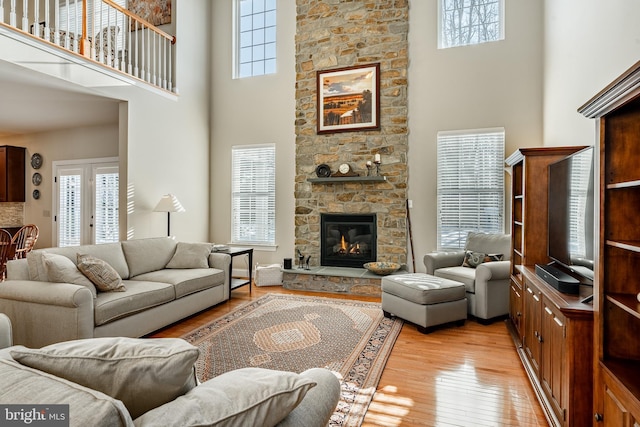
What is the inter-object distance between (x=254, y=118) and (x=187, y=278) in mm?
3405

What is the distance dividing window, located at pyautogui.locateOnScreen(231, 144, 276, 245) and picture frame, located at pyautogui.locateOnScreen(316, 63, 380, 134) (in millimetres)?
1133

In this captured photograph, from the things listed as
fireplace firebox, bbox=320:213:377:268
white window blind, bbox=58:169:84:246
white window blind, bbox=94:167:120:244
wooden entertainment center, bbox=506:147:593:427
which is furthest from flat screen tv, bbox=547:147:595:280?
white window blind, bbox=58:169:84:246

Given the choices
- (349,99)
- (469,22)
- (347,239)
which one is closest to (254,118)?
(349,99)

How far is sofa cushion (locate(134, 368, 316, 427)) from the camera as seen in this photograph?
0.86 meters

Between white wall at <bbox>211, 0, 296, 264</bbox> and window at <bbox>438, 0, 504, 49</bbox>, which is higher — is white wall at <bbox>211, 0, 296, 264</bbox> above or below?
below

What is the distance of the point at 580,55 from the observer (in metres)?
3.40

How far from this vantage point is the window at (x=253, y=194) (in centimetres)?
639

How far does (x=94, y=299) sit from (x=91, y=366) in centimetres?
256

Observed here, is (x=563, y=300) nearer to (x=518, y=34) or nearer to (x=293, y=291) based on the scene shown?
(x=293, y=291)

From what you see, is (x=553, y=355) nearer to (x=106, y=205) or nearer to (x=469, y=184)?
(x=469, y=184)

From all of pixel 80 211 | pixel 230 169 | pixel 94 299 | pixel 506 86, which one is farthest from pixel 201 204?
pixel 506 86

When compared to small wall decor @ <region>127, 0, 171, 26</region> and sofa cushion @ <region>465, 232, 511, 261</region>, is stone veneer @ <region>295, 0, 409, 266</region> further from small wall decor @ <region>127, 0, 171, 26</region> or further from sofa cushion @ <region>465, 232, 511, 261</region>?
small wall decor @ <region>127, 0, 171, 26</region>

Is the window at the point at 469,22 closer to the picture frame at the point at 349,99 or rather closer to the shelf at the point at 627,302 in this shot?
the picture frame at the point at 349,99

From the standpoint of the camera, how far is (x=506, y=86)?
5.13m
